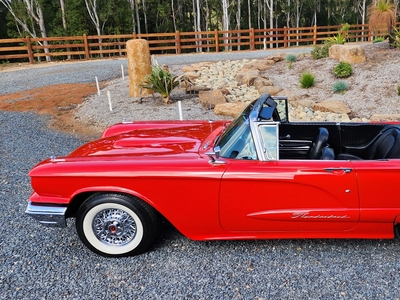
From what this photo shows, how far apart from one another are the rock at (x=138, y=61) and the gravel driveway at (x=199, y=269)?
21.7 ft

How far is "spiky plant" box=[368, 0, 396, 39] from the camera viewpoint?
10820 mm

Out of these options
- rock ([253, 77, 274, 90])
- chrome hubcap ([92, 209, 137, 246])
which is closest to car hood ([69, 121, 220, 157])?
chrome hubcap ([92, 209, 137, 246])

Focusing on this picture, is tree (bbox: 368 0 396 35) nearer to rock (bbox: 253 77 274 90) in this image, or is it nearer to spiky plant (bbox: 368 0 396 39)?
spiky plant (bbox: 368 0 396 39)

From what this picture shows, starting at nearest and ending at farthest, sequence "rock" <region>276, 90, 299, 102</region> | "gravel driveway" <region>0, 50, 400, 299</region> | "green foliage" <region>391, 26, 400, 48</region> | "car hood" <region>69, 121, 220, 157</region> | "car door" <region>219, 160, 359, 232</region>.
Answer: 1. "gravel driveway" <region>0, 50, 400, 299</region>
2. "car door" <region>219, 160, 359, 232</region>
3. "car hood" <region>69, 121, 220, 157</region>
4. "rock" <region>276, 90, 299, 102</region>
5. "green foliage" <region>391, 26, 400, 48</region>

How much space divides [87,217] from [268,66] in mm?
11267

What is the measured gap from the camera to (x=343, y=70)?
10117 millimetres

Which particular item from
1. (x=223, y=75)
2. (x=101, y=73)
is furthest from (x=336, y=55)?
(x=101, y=73)

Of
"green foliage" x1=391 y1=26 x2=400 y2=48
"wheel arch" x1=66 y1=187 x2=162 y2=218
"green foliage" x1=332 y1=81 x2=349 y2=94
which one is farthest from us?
"green foliage" x1=391 y1=26 x2=400 y2=48

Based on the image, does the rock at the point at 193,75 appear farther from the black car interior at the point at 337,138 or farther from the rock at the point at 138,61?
the black car interior at the point at 337,138

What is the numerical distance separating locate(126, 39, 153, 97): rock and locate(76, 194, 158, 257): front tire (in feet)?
22.5

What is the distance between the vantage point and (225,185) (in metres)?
2.84

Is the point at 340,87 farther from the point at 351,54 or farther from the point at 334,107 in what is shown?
the point at 351,54

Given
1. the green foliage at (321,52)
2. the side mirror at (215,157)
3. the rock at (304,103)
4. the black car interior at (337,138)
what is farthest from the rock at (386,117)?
the green foliage at (321,52)

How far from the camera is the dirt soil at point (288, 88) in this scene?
8344 millimetres
